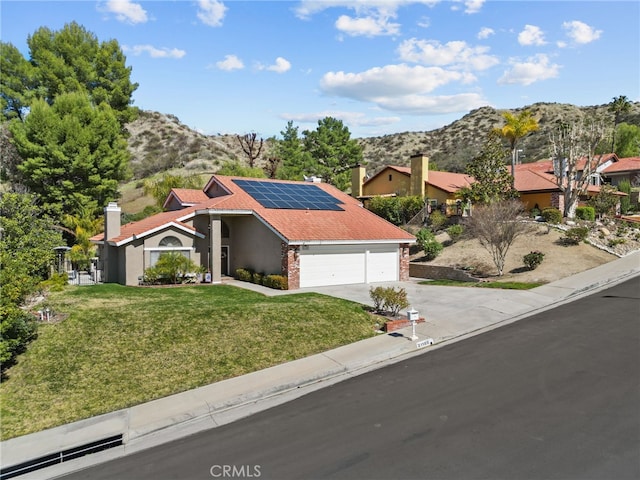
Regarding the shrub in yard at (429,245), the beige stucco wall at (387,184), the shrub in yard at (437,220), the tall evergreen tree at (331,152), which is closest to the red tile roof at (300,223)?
the shrub in yard at (429,245)

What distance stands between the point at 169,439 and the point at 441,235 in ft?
101

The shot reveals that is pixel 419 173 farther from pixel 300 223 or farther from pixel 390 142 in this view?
pixel 390 142

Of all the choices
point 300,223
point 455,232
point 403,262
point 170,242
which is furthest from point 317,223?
point 455,232

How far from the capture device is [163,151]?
251ft

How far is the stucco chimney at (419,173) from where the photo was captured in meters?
41.1

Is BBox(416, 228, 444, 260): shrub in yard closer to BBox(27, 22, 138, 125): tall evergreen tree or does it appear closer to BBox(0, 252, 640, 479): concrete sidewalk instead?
BBox(0, 252, 640, 479): concrete sidewalk

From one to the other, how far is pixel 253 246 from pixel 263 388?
1564cm

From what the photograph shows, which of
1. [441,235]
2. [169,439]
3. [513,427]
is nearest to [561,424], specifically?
[513,427]

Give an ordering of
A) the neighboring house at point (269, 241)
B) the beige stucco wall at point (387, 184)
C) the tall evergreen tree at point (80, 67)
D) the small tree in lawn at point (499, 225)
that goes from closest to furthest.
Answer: the neighboring house at point (269, 241) < the small tree in lawn at point (499, 225) < the tall evergreen tree at point (80, 67) < the beige stucco wall at point (387, 184)

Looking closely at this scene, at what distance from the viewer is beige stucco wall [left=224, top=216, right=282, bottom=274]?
23391mm

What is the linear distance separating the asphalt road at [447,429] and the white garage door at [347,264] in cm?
1185

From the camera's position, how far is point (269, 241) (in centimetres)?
2373

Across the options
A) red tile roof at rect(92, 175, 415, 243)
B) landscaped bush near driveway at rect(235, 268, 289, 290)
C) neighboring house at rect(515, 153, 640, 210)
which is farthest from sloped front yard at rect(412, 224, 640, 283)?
landscaped bush near driveway at rect(235, 268, 289, 290)

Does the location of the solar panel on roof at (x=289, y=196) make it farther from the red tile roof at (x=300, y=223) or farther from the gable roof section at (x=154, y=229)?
the gable roof section at (x=154, y=229)
